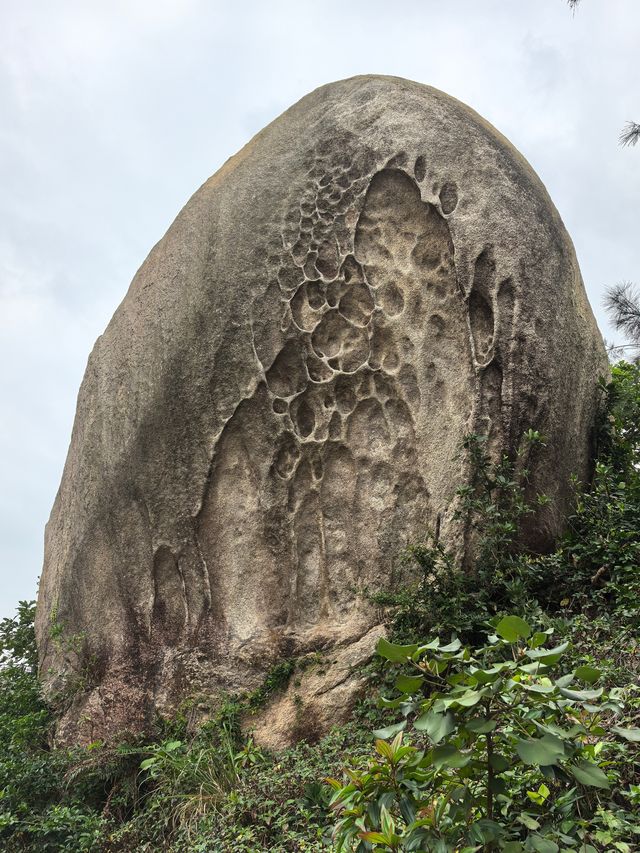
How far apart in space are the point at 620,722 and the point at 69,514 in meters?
4.77

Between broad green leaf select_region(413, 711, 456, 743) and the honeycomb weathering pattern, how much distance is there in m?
2.91

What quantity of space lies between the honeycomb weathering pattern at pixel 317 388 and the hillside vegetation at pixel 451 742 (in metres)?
0.24

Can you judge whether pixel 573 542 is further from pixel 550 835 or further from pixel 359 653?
pixel 550 835

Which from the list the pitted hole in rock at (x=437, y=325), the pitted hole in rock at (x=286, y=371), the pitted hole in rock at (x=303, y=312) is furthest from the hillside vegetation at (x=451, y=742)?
the pitted hole in rock at (x=303, y=312)

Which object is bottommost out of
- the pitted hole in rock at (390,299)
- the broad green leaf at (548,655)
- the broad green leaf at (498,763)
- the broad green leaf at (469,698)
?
the broad green leaf at (498,763)

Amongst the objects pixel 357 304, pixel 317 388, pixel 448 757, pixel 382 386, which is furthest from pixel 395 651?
pixel 357 304

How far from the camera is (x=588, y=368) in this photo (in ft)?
19.7

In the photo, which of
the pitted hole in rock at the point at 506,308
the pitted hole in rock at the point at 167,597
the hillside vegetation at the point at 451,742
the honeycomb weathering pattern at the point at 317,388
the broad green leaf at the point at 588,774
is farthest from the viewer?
the pitted hole in rock at the point at 167,597

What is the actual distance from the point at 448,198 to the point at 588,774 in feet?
13.7

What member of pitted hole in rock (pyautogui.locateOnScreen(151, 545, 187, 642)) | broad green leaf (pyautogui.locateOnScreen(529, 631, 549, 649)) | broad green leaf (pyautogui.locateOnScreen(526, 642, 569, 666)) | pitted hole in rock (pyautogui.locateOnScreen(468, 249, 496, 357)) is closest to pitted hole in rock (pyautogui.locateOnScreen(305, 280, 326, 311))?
pitted hole in rock (pyautogui.locateOnScreen(468, 249, 496, 357))

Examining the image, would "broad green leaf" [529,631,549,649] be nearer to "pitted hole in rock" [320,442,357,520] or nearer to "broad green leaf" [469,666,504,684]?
"broad green leaf" [469,666,504,684]

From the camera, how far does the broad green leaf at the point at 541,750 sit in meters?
2.47

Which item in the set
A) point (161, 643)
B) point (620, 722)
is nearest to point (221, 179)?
point (161, 643)

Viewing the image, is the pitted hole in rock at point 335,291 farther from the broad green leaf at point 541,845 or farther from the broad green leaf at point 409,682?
the broad green leaf at point 541,845
